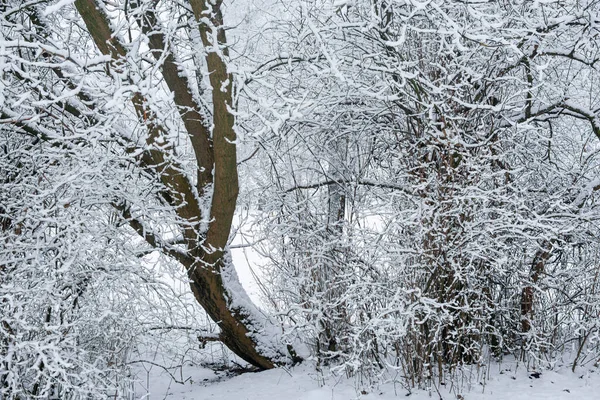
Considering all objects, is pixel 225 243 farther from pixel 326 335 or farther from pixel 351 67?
pixel 351 67

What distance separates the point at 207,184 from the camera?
534cm

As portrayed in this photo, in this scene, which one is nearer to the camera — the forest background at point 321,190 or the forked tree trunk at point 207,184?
the forest background at point 321,190

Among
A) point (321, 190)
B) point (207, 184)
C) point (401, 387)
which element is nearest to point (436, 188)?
point (401, 387)

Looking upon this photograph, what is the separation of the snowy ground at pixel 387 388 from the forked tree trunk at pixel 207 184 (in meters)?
0.37

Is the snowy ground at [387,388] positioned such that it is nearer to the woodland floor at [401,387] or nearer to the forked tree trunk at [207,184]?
the woodland floor at [401,387]

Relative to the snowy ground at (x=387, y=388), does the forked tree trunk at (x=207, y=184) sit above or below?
above

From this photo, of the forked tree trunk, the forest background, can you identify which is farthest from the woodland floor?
the forked tree trunk

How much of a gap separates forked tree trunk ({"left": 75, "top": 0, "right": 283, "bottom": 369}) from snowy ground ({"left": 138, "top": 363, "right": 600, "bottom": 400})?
14.6 inches

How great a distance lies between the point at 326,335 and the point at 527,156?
8.75 ft

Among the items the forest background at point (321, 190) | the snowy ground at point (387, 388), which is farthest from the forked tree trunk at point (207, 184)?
the snowy ground at point (387, 388)

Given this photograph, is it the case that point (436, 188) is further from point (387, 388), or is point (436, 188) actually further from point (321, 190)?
point (321, 190)

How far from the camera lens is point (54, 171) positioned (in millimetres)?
4176

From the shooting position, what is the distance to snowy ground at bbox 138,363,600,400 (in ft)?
15.3

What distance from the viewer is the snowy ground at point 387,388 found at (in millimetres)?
4648
